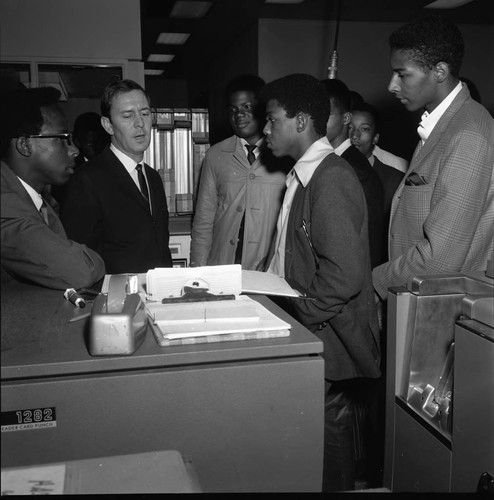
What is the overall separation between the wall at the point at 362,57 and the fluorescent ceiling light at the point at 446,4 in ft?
2.10

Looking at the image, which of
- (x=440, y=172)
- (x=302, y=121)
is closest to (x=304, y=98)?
(x=302, y=121)

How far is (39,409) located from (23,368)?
6 centimetres

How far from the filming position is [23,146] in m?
0.78

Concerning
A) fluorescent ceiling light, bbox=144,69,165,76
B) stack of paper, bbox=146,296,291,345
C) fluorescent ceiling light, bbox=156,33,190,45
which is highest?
fluorescent ceiling light, bbox=144,69,165,76

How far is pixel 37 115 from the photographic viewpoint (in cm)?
89

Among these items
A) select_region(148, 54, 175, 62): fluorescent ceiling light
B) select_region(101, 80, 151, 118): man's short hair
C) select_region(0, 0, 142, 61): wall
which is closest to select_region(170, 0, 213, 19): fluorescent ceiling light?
select_region(0, 0, 142, 61): wall

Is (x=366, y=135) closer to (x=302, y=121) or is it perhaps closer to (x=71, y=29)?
(x=302, y=121)

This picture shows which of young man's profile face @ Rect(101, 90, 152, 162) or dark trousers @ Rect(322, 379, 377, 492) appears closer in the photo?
dark trousers @ Rect(322, 379, 377, 492)

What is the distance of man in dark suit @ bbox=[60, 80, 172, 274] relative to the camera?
1687 mm

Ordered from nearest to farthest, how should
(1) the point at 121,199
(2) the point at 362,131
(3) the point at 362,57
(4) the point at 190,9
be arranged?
(1) the point at 121,199, (2) the point at 362,131, (4) the point at 190,9, (3) the point at 362,57

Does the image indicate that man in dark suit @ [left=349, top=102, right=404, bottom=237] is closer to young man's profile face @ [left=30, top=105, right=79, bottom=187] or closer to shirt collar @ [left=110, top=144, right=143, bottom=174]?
shirt collar @ [left=110, top=144, right=143, bottom=174]

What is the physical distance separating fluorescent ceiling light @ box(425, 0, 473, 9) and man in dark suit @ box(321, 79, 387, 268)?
2532 millimetres

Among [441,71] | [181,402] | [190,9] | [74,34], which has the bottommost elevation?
[181,402]

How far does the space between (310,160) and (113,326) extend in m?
0.83
